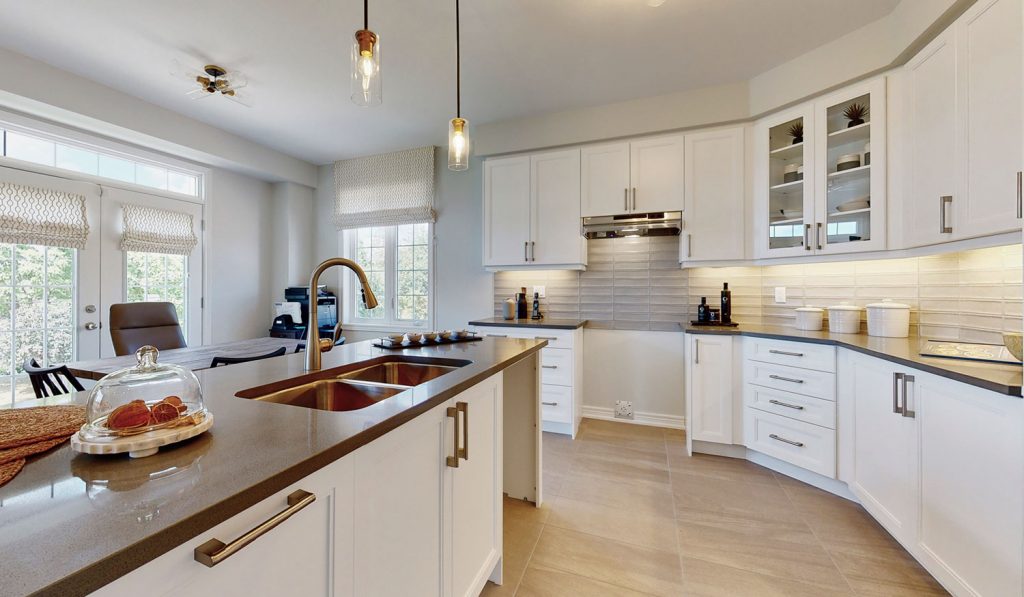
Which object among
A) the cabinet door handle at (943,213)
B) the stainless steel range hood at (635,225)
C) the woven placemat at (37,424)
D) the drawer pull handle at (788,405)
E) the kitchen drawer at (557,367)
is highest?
the stainless steel range hood at (635,225)

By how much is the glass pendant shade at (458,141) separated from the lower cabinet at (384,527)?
3.40 feet

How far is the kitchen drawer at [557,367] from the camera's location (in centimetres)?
310

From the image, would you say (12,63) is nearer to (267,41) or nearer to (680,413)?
(267,41)

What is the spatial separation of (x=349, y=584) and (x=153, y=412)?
0.48 metres

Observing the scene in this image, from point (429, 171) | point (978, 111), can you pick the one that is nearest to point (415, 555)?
point (978, 111)

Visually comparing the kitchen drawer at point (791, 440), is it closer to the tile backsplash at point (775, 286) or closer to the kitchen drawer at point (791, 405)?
the kitchen drawer at point (791, 405)

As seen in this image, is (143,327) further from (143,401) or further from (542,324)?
(542,324)

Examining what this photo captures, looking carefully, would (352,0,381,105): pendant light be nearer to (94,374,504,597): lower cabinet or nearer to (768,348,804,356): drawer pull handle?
(94,374,504,597): lower cabinet

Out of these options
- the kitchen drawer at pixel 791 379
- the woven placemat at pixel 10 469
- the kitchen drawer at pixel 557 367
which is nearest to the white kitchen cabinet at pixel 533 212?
the kitchen drawer at pixel 557 367

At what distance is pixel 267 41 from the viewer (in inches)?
94.5

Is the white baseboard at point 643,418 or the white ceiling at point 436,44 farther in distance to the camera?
the white baseboard at point 643,418

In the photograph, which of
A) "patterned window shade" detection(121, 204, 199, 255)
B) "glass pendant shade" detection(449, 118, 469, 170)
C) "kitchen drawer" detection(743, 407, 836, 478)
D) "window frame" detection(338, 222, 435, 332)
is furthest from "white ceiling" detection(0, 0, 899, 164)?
"kitchen drawer" detection(743, 407, 836, 478)

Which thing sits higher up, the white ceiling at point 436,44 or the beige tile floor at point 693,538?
the white ceiling at point 436,44

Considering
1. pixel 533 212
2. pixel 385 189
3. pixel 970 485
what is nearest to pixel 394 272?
pixel 385 189
